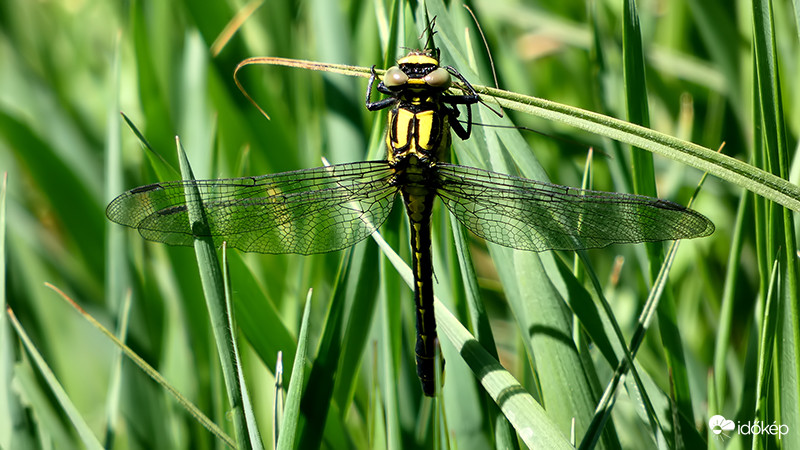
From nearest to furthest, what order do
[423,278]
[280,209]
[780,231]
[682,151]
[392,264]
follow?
[682,151] < [780,231] < [392,264] < [423,278] < [280,209]

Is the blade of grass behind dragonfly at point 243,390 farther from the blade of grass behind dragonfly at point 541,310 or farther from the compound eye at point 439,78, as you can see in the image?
the compound eye at point 439,78

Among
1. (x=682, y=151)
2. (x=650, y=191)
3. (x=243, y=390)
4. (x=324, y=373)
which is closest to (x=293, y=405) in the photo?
(x=243, y=390)

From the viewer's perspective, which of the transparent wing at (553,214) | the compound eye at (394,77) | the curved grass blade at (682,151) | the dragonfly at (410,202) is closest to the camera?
the curved grass blade at (682,151)

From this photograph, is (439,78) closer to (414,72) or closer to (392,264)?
(414,72)

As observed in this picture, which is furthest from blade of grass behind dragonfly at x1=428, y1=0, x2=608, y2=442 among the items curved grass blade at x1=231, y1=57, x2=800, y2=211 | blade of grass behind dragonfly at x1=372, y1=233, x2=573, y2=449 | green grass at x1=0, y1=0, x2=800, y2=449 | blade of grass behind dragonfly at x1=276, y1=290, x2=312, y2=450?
blade of grass behind dragonfly at x1=276, y1=290, x2=312, y2=450

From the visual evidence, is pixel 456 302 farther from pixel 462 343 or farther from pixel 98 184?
pixel 98 184

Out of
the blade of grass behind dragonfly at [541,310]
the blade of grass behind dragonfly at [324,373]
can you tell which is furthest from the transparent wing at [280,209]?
the blade of grass behind dragonfly at [541,310]

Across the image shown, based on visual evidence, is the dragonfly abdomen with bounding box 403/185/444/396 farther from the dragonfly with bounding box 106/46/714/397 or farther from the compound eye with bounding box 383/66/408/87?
the compound eye with bounding box 383/66/408/87

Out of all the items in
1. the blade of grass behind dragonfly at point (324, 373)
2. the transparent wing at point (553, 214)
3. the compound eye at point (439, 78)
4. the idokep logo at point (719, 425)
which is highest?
the compound eye at point (439, 78)
